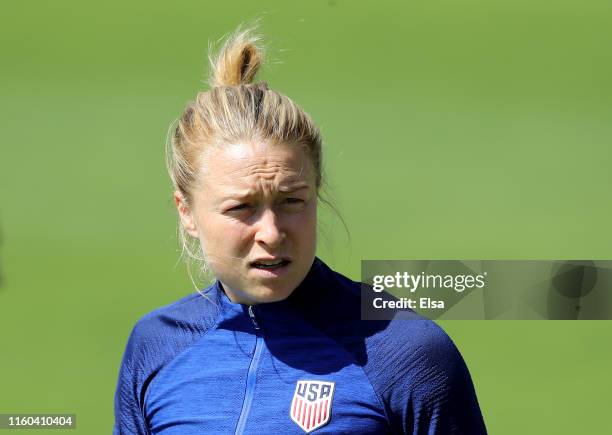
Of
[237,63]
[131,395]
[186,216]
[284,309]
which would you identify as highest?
[237,63]

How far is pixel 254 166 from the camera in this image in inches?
42.1

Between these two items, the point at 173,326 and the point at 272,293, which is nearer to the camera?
the point at 272,293

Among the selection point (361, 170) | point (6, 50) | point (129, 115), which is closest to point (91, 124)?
point (129, 115)

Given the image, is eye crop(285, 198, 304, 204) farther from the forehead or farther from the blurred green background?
the blurred green background

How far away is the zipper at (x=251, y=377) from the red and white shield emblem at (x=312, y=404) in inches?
2.0

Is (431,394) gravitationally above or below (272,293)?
below

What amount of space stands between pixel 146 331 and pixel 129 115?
1123mm

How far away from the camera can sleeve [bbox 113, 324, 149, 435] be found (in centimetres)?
117

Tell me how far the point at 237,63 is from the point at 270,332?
342 millimetres

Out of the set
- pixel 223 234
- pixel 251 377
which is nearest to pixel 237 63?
pixel 223 234

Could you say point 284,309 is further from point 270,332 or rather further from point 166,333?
point 166,333

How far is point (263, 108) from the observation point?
1.12 meters

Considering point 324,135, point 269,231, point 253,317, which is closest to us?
point 269,231

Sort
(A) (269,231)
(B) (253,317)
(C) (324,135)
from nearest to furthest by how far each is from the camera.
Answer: (A) (269,231) → (B) (253,317) → (C) (324,135)
